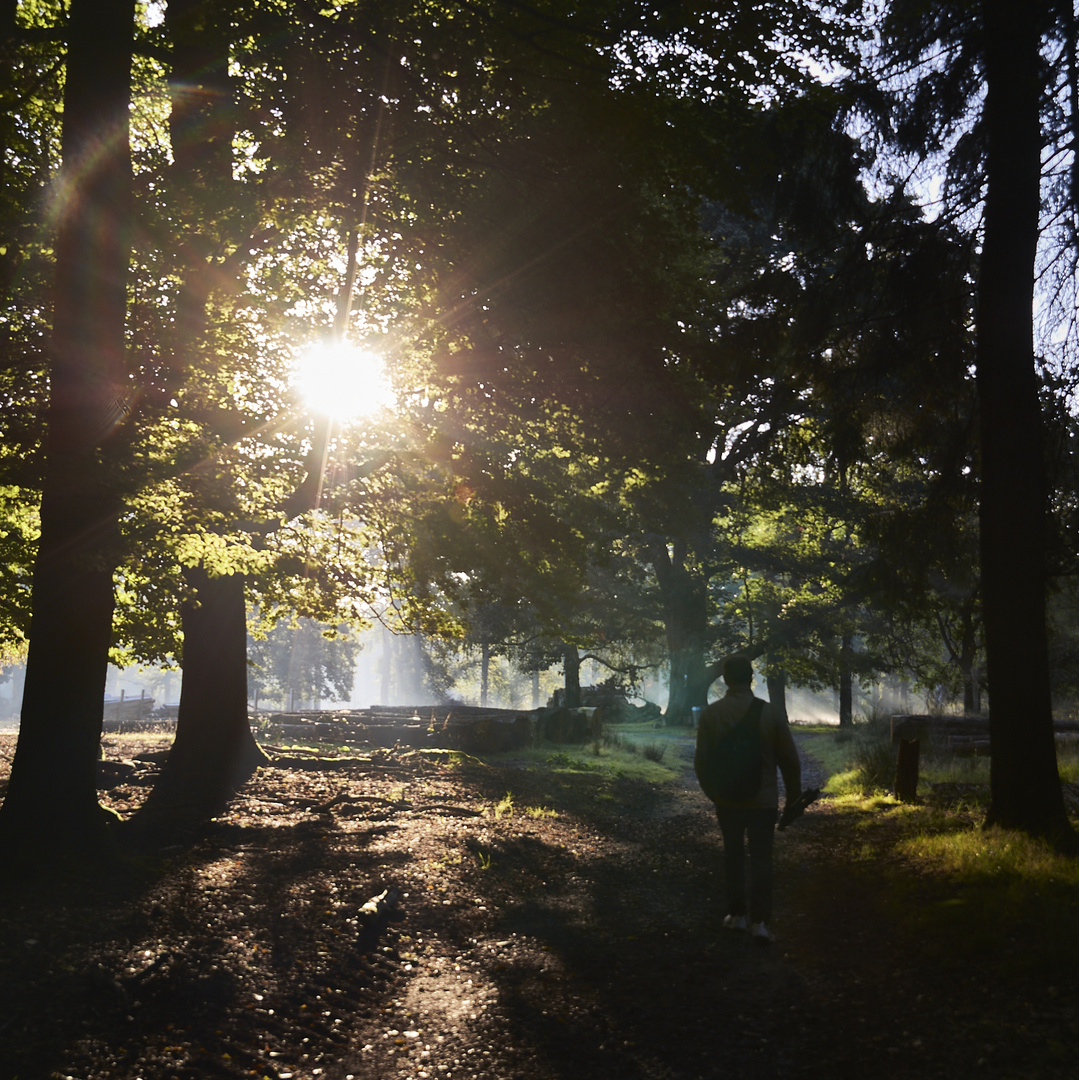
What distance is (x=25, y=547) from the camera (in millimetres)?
10898

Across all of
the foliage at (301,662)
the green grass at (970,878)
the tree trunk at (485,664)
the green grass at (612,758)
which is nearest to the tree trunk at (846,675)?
the green grass at (612,758)

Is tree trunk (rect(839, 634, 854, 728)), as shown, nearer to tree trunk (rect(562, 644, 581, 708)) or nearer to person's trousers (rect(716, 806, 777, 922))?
tree trunk (rect(562, 644, 581, 708))

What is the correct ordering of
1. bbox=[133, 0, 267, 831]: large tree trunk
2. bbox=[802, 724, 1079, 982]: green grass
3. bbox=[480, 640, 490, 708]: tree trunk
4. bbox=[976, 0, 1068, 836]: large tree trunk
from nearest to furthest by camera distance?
bbox=[802, 724, 1079, 982]: green grass
bbox=[976, 0, 1068, 836]: large tree trunk
bbox=[133, 0, 267, 831]: large tree trunk
bbox=[480, 640, 490, 708]: tree trunk

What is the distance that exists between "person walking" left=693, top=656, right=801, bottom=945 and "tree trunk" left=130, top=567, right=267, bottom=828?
9010 millimetres

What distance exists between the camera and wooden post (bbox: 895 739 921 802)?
10.9 meters

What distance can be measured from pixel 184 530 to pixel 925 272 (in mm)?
8748

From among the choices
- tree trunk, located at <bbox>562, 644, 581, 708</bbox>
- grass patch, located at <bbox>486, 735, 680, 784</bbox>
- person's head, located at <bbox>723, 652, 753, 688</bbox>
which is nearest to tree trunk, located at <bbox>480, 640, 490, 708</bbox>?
tree trunk, located at <bbox>562, 644, 581, 708</bbox>

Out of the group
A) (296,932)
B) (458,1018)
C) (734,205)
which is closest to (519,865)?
(296,932)

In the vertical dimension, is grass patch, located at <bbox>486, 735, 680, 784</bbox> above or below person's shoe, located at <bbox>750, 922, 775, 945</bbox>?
below

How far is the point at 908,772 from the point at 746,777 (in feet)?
20.3

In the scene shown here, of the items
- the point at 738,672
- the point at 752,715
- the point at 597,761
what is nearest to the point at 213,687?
the point at 597,761

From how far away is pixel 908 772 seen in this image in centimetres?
1088

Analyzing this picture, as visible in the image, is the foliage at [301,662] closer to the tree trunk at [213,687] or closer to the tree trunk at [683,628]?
the tree trunk at [683,628]

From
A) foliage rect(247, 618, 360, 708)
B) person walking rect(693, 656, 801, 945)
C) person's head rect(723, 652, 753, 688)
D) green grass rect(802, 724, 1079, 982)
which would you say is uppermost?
person's head rect(723, 652, 753, 688)
